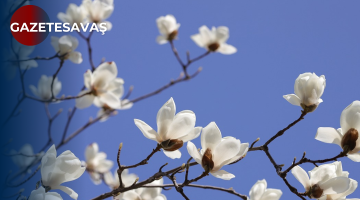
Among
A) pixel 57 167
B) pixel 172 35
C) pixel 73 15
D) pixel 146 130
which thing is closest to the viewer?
pixel 57 167

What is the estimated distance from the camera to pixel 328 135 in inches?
34.7

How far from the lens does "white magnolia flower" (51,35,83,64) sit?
4.69 ft

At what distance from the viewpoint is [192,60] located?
2.00m

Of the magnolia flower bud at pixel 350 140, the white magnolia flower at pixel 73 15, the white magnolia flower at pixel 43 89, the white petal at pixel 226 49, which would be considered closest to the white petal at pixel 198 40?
the white petal at pixel 226 49

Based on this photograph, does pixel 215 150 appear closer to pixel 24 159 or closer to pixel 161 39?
pixel 24 159

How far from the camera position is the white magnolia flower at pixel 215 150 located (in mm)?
791

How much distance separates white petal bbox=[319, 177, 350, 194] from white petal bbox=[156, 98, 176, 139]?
394 mm

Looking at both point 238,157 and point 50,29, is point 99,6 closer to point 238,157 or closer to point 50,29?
point 50,29

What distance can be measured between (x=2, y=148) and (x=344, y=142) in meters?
0.84

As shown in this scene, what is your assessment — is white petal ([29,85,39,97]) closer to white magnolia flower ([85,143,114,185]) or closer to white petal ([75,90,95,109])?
white petal ([75,90,95,109])

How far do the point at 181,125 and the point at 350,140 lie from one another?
40 centimetres

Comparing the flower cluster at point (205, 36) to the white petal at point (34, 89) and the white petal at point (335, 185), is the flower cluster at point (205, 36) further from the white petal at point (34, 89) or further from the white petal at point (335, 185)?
the white petal at point (335, 185)

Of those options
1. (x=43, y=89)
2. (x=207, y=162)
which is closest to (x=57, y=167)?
(x=207, y=162)

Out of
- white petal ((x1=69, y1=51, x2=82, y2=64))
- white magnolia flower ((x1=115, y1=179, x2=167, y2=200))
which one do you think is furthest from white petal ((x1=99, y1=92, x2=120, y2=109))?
Answer: white magnolia flower ((x1=115, y1=179, x2=167, y2=200))
